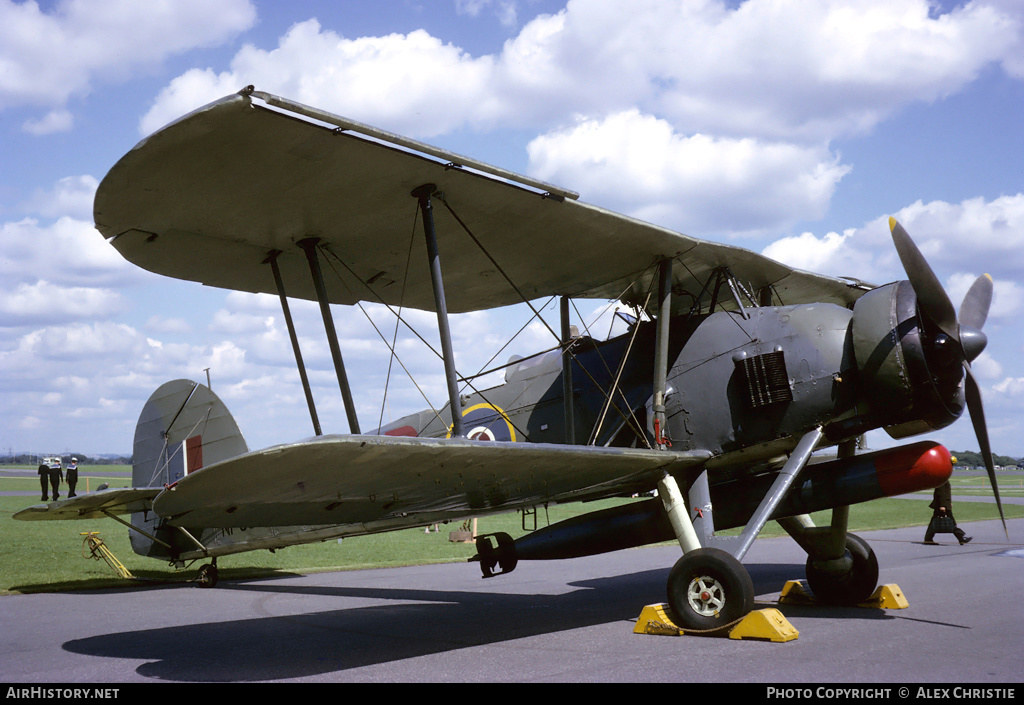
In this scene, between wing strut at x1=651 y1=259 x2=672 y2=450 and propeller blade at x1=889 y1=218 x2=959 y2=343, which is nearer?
propeller blade at x1=889 y1=218 x2=959 y2=343

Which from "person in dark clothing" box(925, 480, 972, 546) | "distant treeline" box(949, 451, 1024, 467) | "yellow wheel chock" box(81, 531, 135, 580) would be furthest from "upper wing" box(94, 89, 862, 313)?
"distant treeline" box(949, 451, 1024, 467)

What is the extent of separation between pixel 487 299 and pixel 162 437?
5.29 meters

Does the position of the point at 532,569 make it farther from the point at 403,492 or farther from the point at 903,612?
the point at 403,492

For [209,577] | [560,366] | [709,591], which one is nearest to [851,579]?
[709,591]

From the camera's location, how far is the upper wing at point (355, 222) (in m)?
5.19

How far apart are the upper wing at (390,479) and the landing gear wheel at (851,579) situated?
6.36 feet

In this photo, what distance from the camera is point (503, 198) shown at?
6418 mm

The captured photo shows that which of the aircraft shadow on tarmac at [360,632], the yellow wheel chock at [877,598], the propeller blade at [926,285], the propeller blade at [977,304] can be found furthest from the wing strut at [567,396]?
the propeller blade at [977,304]

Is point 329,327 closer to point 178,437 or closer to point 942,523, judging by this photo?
point 178,437

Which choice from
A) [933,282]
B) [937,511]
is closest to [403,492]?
[933,282]

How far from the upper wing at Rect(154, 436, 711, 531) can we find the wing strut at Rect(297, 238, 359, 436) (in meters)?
1.02

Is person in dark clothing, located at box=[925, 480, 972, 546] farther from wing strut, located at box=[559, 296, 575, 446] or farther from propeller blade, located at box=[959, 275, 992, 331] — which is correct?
wing strut, located at box=[559, 296, 575, 446]

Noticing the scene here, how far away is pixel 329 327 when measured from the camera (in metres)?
7.25

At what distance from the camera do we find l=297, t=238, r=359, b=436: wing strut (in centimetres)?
695
